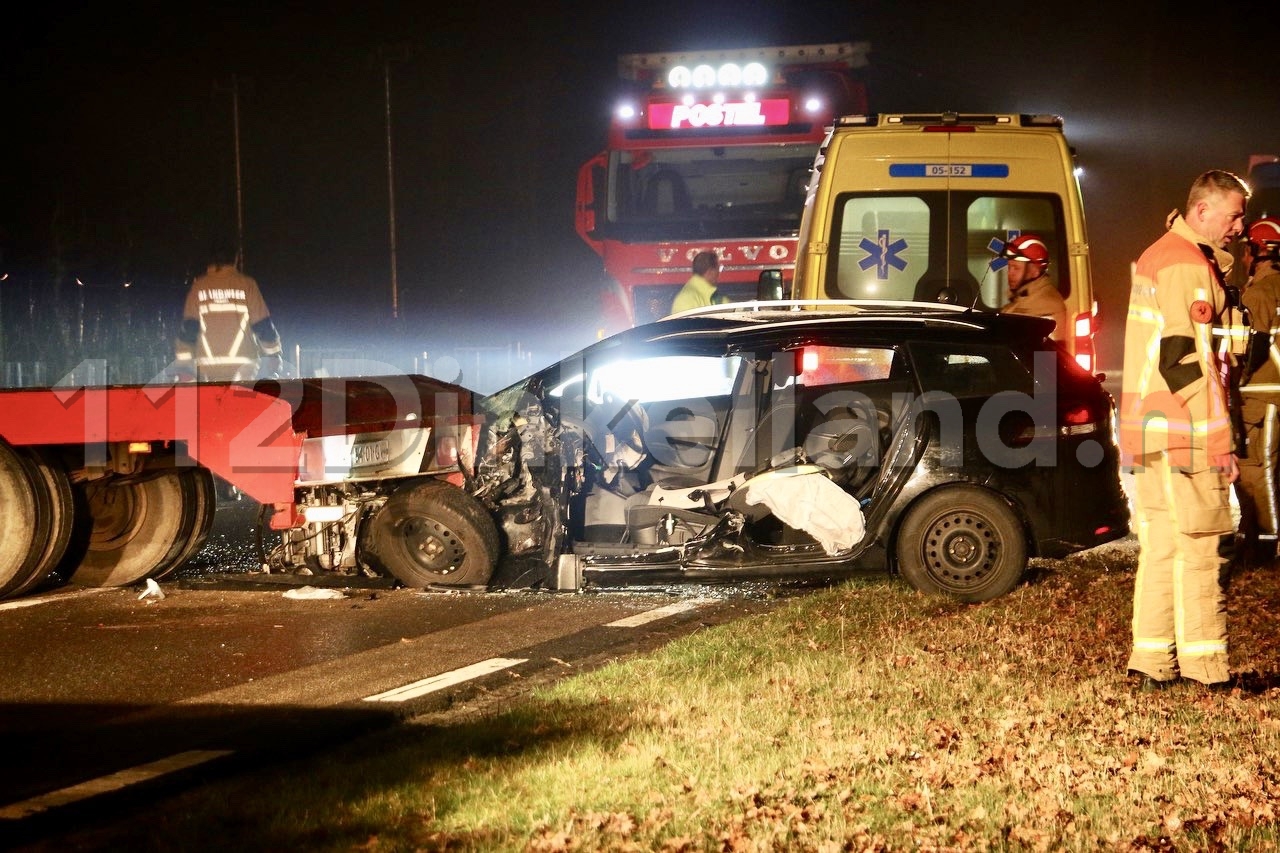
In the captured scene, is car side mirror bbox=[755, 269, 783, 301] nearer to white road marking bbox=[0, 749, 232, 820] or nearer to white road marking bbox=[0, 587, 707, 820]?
white road marking bbox=[0, 587, 707, 820]

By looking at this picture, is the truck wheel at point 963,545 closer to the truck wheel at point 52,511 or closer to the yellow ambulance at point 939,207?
the yellow ambulance at point 939,207

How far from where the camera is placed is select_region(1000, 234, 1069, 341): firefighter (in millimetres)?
8750

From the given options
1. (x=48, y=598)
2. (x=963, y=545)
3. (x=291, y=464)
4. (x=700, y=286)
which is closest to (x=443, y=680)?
(x=291, y=464)

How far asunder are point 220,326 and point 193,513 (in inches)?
83.0

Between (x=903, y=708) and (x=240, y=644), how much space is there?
3238mm

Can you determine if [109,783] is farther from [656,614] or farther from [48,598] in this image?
[48,598]

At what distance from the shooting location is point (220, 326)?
33.1ft

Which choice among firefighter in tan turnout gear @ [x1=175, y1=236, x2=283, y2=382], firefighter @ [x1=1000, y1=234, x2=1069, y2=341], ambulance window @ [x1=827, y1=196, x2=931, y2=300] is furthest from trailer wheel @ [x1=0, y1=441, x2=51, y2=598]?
firefighter @ [x1=1000, y1=234, x2=1069, y2=341]

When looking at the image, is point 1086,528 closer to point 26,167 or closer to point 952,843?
point 952,843

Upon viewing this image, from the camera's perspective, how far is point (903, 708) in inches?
189

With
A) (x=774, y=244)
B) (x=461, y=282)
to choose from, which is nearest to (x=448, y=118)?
(x=461, y=282)

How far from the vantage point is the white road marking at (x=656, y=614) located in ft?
22.3

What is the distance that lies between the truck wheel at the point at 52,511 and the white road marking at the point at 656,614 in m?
3.17

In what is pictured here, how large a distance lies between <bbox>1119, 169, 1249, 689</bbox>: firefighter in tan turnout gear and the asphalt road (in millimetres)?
2284
